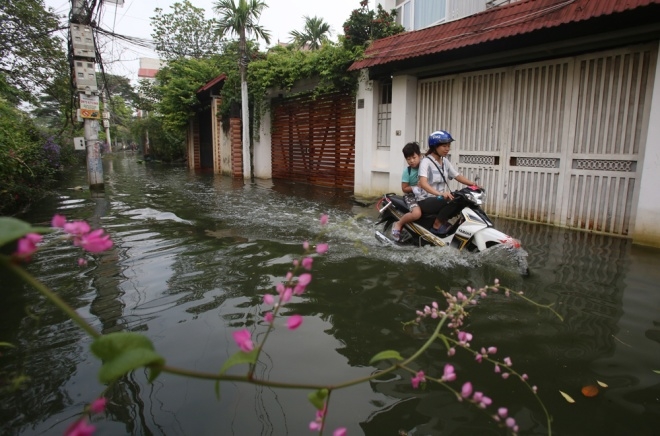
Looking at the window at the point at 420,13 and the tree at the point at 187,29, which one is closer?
the window at the point at 420,13

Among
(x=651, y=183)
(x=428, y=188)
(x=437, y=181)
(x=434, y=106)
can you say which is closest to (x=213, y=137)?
(x=434, y=106)

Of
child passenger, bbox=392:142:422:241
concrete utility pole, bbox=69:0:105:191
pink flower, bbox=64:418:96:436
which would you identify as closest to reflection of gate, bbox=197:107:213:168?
concrete utility pole, bbox=69:0:105:191

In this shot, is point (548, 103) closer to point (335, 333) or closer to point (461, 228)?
point (461, 228)

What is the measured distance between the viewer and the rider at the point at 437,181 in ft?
16.9

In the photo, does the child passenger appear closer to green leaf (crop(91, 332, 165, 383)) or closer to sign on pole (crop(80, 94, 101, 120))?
green leaf (crop(91, 332, 165, 383))

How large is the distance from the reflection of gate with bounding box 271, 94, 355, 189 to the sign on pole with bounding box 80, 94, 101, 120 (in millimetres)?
6127

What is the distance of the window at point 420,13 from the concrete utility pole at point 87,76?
8.69 meters

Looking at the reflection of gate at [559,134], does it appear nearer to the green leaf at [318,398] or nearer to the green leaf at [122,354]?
the green leaf at [318,398]

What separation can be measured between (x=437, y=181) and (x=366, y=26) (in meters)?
7.07

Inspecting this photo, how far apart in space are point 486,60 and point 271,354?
7063 millimetres

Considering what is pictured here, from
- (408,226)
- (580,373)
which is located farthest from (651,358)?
(408,226)

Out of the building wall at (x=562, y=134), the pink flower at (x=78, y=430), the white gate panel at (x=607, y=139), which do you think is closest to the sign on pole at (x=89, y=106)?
the building wall at (x=562, y=134)

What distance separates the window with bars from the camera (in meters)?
10.6

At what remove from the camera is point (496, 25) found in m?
7.30
